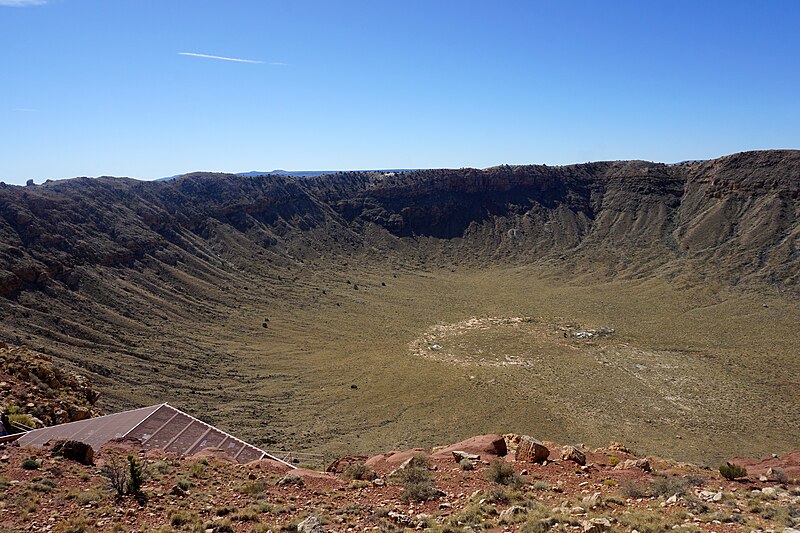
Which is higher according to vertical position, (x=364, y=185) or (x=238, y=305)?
(x=364, y=185)

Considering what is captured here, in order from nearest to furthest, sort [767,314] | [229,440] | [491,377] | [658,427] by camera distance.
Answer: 1. [229,440]
2. [658,427]
3. [491,377]
4. [767,314]

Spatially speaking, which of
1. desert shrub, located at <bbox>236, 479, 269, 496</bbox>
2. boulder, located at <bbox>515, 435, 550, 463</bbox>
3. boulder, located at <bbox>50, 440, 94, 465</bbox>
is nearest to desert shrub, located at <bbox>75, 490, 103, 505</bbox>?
boulder, located at <bbox>50, 440, 94, 465</bbox>

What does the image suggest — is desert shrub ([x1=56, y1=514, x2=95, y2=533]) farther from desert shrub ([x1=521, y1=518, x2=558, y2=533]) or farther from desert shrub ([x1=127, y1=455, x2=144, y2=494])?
desert shrub ([x1=521, y1=518, x2=558, y2=533])

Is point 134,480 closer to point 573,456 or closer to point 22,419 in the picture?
point 22,419

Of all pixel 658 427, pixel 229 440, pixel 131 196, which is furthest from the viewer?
pixel 131 196

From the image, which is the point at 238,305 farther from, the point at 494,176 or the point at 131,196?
the point at 494,176

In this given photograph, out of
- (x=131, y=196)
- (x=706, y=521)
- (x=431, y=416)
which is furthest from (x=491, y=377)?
(x=131, y=196)
